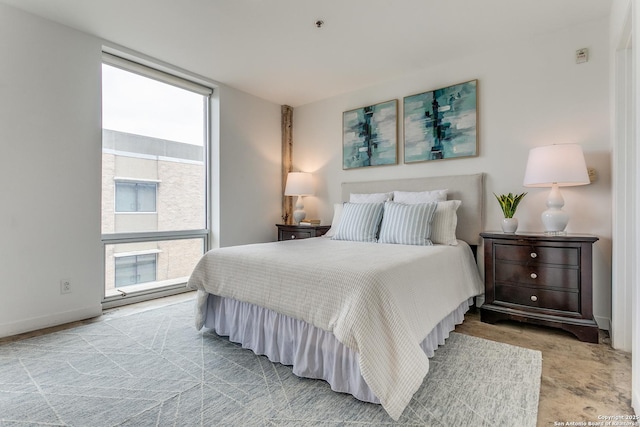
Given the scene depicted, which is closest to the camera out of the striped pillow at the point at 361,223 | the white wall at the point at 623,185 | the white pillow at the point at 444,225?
the white wall at the point at 623,185

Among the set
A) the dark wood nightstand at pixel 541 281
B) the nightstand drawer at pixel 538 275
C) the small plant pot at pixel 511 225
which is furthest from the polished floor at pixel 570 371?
the small plant pot at pixel 511 225

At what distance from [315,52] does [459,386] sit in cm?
304

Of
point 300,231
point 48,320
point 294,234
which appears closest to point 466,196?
point 300,231

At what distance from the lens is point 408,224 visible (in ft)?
9.16

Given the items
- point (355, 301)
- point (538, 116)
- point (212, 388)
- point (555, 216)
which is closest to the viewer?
point (355, 301)

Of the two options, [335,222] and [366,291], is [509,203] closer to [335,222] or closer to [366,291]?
[335,222]

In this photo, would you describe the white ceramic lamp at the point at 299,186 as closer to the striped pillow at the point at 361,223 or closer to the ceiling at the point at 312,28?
the striped pillow at the point at 361,223

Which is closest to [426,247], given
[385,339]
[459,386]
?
[459,386]

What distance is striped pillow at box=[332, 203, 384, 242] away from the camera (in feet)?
9.92

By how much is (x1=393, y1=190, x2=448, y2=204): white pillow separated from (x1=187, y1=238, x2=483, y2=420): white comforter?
683 mm

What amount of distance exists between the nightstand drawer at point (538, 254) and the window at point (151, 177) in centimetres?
330

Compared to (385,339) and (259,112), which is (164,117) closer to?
(259,112)

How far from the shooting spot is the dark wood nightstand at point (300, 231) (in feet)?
13.0

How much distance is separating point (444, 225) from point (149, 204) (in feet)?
10.1
